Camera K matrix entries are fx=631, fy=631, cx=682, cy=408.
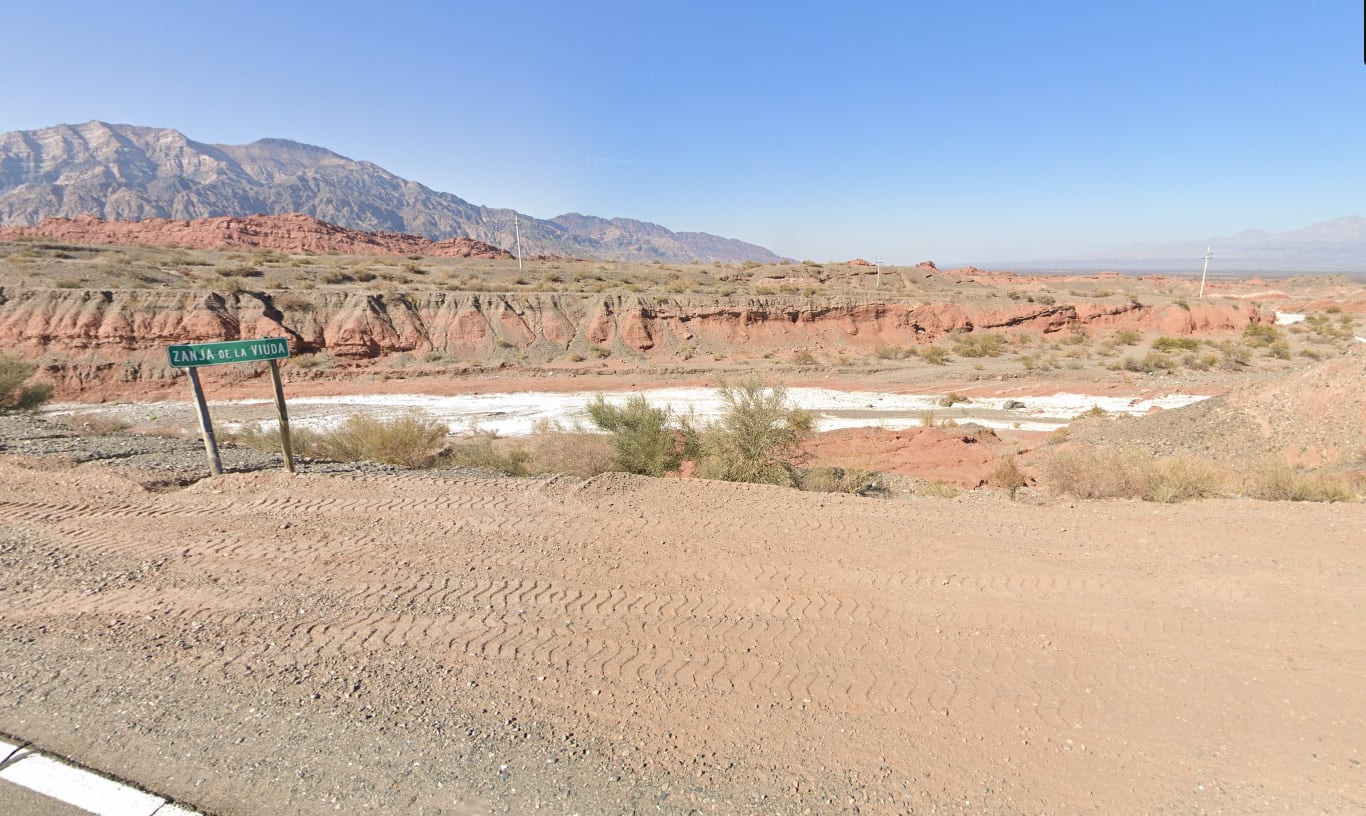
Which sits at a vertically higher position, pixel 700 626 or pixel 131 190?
pixel 131 190

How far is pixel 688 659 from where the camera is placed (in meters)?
4.91

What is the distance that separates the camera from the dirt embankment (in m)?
31.6

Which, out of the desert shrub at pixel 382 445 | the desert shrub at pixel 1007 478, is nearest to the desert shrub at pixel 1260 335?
the desert shrub at pixel 1007 478

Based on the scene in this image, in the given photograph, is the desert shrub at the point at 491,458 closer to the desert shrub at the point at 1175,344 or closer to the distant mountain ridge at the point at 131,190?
the desert shrub at the point at 1175,344

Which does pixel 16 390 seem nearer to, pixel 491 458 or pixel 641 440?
pixel 491 458

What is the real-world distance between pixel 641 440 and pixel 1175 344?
39.0 m

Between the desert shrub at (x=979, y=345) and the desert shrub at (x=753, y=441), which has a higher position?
the desert shrub at (x=753, y=441)

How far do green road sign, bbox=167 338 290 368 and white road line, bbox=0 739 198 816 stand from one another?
6.32 meters

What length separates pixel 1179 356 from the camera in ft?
112

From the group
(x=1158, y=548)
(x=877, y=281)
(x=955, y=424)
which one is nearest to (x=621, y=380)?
(x=955, y=424)

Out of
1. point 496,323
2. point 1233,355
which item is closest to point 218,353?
point 496,323

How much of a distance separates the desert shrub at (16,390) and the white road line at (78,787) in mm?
19619

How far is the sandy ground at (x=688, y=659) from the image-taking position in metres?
3.70

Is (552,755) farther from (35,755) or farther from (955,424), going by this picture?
(955,424)
